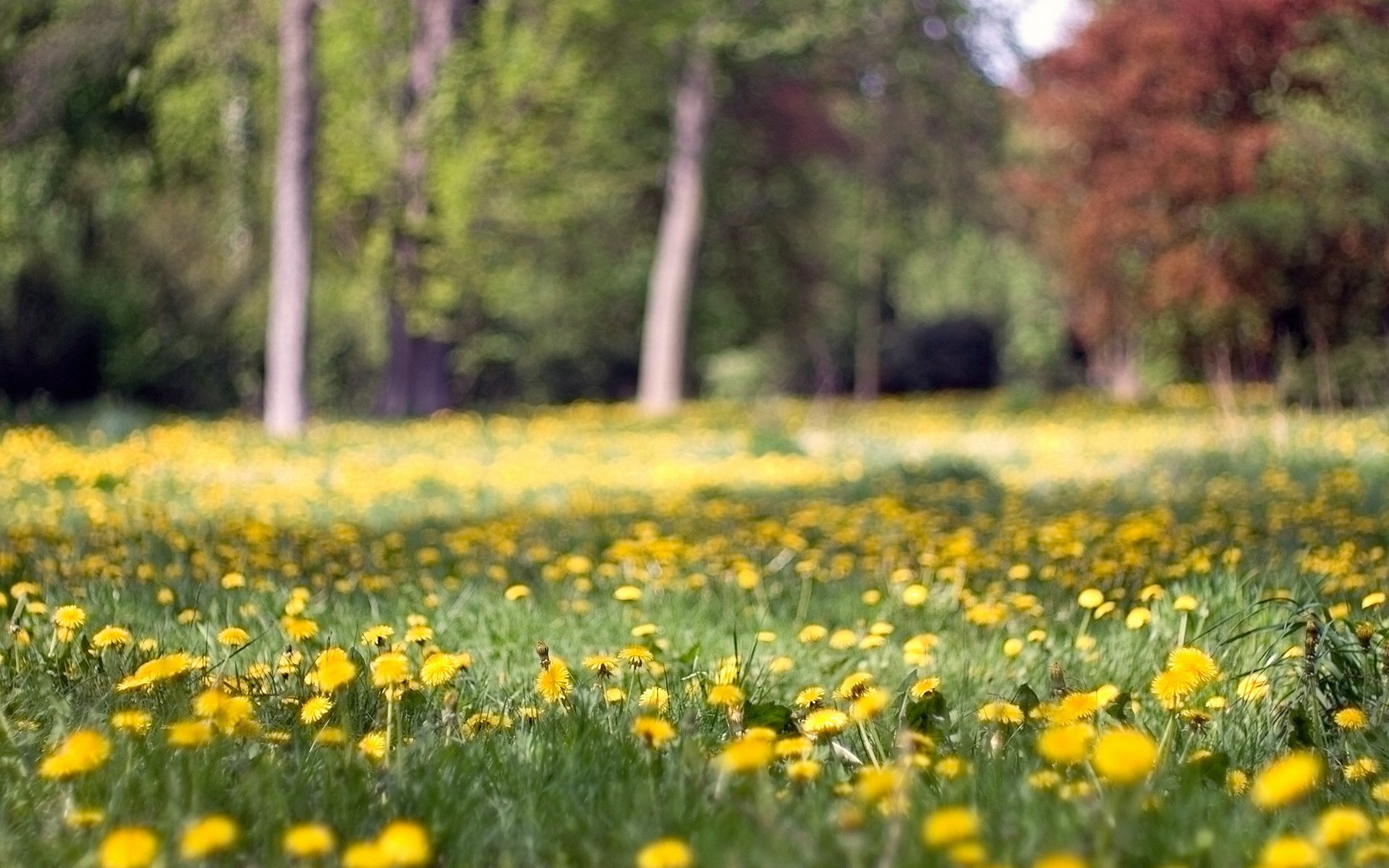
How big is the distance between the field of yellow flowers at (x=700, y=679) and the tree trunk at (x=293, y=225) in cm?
474

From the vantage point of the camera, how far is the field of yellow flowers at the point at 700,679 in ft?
5.35

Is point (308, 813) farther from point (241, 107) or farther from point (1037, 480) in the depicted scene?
point (241, 107)

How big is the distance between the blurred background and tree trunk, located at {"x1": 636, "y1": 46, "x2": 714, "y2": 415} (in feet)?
0.16

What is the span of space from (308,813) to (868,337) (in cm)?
2051

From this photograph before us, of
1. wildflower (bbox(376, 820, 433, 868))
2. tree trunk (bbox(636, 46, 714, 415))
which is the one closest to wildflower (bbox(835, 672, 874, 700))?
wildflower (bbox(376, 820, 433, 868))

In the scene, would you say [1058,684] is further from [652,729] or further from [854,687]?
[652,729]

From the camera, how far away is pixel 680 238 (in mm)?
17375

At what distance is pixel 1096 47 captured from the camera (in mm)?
16703

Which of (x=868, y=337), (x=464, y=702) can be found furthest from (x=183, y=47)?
(x=868, y=337)

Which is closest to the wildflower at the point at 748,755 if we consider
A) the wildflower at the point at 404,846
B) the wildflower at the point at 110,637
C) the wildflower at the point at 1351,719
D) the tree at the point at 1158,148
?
the wildflower at the point at 404,846

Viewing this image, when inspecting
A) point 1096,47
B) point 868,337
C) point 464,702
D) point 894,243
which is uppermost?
point 1096,47

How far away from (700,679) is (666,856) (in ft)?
3.87

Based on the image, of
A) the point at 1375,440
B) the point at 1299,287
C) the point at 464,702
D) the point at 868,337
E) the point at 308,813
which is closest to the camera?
the point at 308,813

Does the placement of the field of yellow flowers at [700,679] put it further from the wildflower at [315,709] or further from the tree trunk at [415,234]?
the tree trunk at [415,234]
